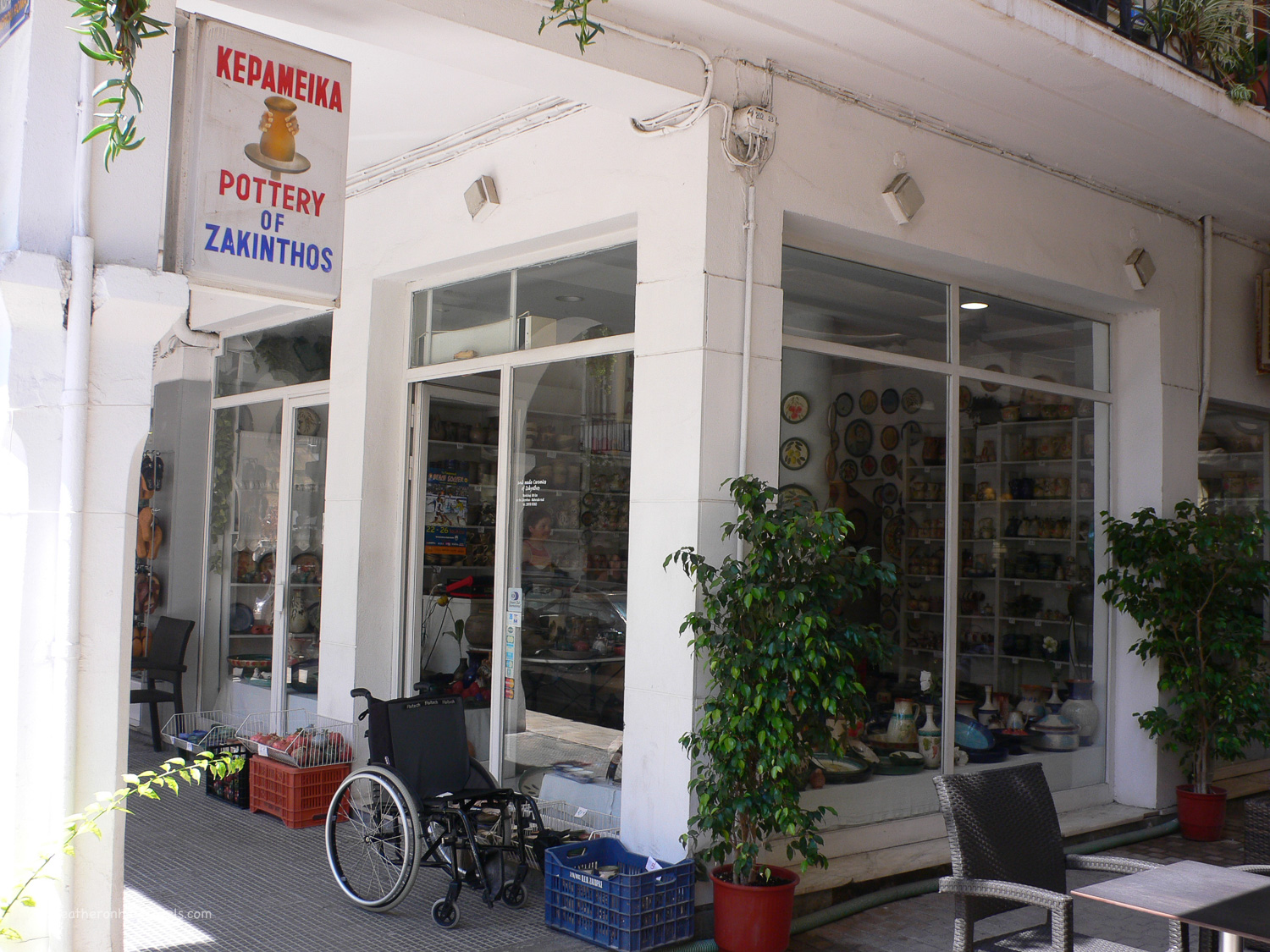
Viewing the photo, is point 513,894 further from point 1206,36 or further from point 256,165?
point 1206,36

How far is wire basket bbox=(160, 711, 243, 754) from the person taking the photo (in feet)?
21.5

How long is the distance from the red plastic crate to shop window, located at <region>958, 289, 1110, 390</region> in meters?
3.98

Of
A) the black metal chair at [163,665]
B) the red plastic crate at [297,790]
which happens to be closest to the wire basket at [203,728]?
the black metal chair at [163,665]

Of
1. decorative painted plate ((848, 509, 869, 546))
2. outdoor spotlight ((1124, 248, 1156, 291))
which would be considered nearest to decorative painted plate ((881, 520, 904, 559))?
decorative painted plate ((848, 509, 869, 546))

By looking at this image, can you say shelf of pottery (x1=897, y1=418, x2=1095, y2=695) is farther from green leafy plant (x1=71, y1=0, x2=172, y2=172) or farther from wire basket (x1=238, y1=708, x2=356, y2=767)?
green leafy plant (x1=71, y1=0, x2=172, y2=172)

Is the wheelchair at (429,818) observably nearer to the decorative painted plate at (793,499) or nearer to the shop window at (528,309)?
the decorative painted plate at (793,499)

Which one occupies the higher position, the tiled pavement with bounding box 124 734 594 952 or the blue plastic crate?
the blue plastic crate

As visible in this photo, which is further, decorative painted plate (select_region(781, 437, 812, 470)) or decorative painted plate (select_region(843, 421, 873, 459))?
decorative painted plate (select_region(843, 421, 873, 459))

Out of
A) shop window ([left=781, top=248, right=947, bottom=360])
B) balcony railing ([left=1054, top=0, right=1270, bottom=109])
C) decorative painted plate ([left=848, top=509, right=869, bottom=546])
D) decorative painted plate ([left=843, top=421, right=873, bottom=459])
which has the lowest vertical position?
decorative painted plate ([left=848, top=509, right=869, bottom=546])

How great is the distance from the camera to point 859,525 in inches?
203

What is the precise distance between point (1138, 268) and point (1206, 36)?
1.20 m

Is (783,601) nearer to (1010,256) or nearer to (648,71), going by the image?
(648,71)

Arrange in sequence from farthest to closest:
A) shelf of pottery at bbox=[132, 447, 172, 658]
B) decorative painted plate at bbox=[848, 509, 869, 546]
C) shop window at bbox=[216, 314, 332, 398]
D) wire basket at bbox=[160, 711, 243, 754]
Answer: shelf of pottery at bbox=[132, 447, 172, 658] < shop window at bbox=[216, 314, 332, 398] < wire basket at bbox=[160, 711, 243, 754] < decorative painted plate at bbox=[848, 509, 869, 546]

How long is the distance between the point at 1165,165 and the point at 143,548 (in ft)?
24.3
